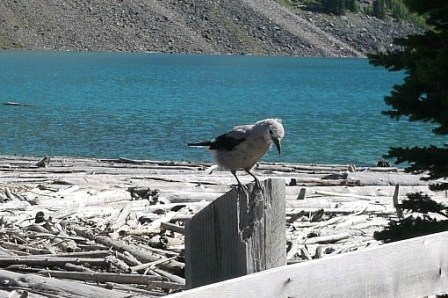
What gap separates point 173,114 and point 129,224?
→ 182 feet

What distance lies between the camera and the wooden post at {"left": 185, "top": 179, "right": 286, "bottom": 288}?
13.2 feet

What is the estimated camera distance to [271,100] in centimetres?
9369

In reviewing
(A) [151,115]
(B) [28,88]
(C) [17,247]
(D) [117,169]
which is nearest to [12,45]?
(B) [28,88]

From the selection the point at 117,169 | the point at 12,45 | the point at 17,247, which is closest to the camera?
the point at 17,247

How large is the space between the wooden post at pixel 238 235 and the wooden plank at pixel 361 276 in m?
0.27

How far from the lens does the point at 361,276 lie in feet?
13.1

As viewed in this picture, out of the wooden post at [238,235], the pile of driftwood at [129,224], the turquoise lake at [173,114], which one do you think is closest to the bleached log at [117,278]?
the pile of driftwood at [129,224]

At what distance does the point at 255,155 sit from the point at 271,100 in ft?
287

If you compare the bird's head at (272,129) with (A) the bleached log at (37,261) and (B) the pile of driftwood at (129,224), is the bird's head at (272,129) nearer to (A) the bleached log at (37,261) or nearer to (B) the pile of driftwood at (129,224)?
(B) the pile of driftwood at (129,224)

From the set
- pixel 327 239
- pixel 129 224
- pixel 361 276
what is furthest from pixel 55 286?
pixel 361 276

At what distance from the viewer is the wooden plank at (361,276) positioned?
364 cm

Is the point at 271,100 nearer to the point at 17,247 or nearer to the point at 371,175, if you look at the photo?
the point at 371,175

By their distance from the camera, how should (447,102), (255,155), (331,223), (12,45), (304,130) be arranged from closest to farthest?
(255,155) → (447,102) → (331,223) → (304,130) → (12,45)

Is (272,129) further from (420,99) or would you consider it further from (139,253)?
(139,253)
